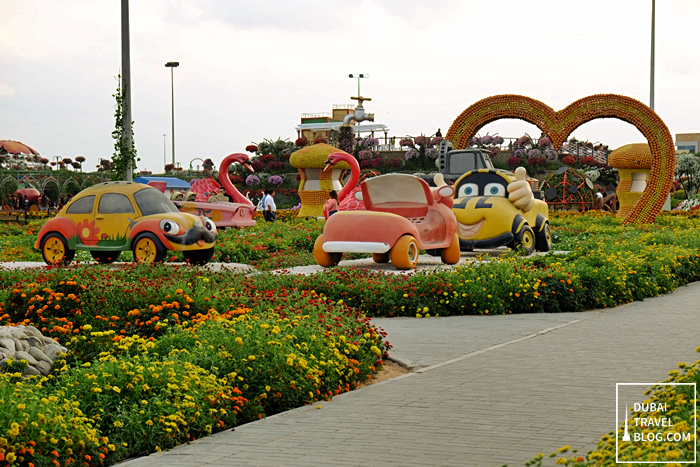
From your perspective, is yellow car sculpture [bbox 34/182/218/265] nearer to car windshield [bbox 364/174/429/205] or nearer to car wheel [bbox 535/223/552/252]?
car windshield [bbox 364/174/429/205]

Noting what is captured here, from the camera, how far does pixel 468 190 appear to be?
17906 mm

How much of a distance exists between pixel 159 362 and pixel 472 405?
235 cm

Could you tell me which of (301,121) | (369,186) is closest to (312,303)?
(369,186)

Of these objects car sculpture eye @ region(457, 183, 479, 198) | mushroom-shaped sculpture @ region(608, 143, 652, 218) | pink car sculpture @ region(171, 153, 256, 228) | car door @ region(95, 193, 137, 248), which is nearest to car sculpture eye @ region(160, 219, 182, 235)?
car door @ region(95, 193, 137, 248)

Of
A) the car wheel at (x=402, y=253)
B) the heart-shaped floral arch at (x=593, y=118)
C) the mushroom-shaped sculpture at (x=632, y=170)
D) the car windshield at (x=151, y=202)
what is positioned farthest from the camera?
the mushroom-shaped sculpture at (x=632, y=170)

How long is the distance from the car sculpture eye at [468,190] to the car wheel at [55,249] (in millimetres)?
8664

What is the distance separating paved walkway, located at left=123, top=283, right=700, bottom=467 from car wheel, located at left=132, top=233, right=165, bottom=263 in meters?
6.14

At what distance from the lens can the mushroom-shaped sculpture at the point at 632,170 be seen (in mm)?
30812

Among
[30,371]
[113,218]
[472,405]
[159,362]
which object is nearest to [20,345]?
[30,371]

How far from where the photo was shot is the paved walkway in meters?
4.64

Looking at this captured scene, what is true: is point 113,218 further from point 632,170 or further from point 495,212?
point 632,170

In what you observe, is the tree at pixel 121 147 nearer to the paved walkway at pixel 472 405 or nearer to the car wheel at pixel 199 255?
the car wheel at pixel 199 255

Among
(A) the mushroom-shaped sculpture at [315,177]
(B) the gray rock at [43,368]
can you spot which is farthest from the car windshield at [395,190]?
(A) the mushroom-shaped sculpture at [315,177]

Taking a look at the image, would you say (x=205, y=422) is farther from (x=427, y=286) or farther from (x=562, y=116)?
(x=562, y=116)
